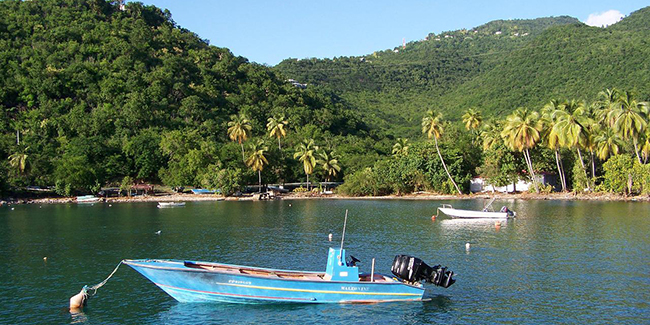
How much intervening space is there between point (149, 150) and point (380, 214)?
194ft

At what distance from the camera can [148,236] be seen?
5125 cm

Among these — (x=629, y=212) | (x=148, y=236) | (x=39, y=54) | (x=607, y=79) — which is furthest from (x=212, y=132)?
(x=607, y=79)

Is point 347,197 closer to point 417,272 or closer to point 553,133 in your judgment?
point 553,133

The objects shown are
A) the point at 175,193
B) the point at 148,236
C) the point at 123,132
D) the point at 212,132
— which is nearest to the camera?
the point at 148,236

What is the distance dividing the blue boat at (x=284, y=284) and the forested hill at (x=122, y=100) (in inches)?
3160

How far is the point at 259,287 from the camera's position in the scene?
2677 cm

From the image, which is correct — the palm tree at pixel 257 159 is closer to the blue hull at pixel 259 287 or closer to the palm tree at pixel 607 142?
the palm tree at pixel 607 142

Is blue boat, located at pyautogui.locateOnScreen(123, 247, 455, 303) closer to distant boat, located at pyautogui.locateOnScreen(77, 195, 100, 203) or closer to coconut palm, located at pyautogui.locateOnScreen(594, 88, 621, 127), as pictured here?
coconut palm, located at pyautogui.locateOnScreen(594, 88, 621, 127)

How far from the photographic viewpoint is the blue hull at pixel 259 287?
1045 inches

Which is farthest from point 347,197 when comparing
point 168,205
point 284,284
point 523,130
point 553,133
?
point 284,284

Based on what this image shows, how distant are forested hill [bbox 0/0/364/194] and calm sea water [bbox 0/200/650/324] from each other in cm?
3366

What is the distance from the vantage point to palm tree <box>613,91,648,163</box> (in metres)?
78.8

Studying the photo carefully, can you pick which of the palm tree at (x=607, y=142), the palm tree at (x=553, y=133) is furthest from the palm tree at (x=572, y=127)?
the palm tree at (x=607, y=142)

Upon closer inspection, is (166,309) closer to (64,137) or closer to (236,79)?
(64,137)
